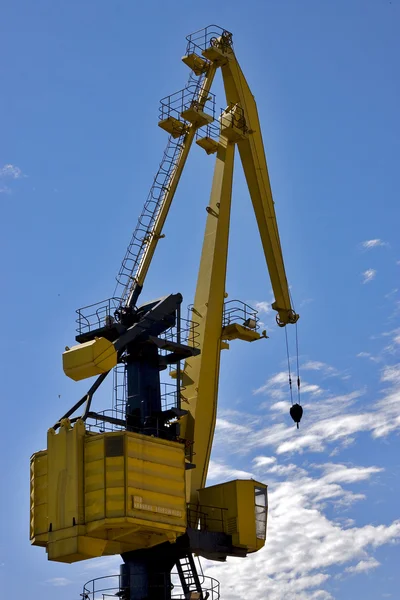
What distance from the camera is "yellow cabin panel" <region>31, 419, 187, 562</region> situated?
28984 millimetres

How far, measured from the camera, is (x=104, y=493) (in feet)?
95.1

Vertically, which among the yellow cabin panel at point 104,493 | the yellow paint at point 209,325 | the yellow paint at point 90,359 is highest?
the yellow paint at point 209,325

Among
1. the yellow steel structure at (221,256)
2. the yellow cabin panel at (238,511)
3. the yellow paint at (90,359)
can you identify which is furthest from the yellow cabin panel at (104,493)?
the yellow steel structure at (221,256)

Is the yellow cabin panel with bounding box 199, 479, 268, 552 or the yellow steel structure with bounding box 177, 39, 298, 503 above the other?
the yellow steel structure with bounding box 177, 39, 298, 503

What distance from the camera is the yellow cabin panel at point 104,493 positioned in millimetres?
28984

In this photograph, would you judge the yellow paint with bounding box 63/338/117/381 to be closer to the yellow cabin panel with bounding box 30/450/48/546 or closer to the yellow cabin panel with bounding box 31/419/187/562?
the yellow cabin panel with bounding box 31/419/187/562

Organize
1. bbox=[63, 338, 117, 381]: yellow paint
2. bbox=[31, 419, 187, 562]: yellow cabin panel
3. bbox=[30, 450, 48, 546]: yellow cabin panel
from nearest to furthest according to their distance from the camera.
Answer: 1. bbox=[31, 419, 187, 562]: yellow cabin panel
2. bbox=[30, 450, 48, 546]: yellow cabin panel
3. bbox=[63, 338, 117, 381]: yellow paint

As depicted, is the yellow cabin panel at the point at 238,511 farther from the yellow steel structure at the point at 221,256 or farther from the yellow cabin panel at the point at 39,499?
the yellow cabin panel at the point at 39,499

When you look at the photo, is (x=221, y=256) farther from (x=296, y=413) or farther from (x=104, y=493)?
(x=104, y=493)

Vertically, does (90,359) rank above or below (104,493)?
above

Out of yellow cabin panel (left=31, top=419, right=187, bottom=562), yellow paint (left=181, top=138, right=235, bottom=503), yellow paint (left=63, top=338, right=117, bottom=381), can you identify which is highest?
yellow paint (left=181, top=138, right=235, bottom=503)

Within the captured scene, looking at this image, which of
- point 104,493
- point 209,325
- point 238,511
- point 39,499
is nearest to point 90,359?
point 104,493

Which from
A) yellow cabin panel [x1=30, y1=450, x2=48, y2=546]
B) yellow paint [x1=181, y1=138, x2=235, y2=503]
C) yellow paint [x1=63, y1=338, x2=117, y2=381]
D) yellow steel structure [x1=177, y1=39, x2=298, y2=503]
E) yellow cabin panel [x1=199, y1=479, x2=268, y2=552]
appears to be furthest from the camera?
yellow steel structure [x1=177, y1=39, x2=298, y2=503]

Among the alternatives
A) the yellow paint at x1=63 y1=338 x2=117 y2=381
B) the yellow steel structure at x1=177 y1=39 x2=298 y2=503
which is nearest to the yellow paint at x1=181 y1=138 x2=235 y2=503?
the yellow steel structure at x1=177 y1=39 x2=298 y2=503
